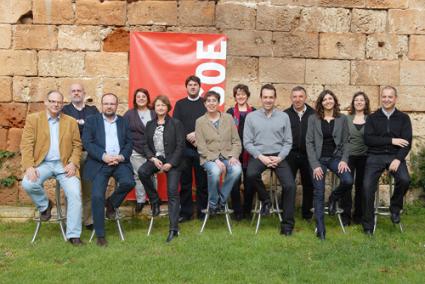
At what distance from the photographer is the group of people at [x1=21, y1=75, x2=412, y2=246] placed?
618cm

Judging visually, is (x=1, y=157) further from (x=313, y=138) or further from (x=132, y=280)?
(x=313, y=138)

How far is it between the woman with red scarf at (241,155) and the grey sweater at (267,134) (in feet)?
1.11

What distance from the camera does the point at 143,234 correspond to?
6.41 meters

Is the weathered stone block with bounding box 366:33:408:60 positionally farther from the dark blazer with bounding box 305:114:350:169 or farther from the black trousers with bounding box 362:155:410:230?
the black trousers with bounding box 362:155:410:230

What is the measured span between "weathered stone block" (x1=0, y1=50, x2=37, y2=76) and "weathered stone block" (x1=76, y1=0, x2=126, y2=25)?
87 cm

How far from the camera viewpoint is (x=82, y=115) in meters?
6.82

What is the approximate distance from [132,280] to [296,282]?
147cm

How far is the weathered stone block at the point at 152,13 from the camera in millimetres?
7805

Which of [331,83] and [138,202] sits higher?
[331,83]

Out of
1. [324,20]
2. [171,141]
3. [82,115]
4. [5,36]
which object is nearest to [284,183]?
[171,141]

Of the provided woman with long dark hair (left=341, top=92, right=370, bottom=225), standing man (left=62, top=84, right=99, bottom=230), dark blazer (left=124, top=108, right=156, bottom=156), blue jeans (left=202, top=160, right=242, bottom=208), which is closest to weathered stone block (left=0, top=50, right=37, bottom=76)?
standing man (left=62, top=84, right=99, bottom=230)

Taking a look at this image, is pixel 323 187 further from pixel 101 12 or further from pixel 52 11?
pixel 52 11

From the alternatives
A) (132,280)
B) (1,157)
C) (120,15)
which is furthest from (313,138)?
(1,157)

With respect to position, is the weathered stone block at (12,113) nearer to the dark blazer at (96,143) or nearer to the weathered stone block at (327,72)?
the dark blazer at (96,143)
